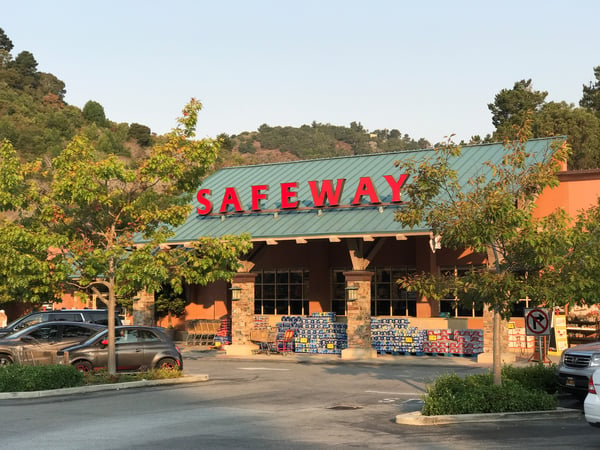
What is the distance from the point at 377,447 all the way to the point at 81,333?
17.6 m

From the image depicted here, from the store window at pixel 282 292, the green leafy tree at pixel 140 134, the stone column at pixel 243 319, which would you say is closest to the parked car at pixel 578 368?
the stone column at pixel 243 319

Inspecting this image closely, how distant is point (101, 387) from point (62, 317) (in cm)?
1236

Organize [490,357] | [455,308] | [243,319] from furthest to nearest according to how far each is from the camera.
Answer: [243,319] → [455,308] → [490,357]

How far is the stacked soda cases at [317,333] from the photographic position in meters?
34.1

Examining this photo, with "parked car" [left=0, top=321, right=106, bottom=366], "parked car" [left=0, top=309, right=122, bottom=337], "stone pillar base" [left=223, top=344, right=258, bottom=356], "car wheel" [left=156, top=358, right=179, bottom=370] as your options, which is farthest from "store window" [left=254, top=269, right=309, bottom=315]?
"car wheel" [left=156, top=358, right=179, bottom=370]

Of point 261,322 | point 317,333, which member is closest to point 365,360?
point 317,333

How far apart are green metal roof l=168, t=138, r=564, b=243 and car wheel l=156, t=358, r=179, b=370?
8.74 metres

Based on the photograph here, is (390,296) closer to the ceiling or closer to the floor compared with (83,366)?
closer to the ceiling

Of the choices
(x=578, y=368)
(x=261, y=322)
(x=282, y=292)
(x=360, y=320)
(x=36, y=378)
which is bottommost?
(x=36, y=378)

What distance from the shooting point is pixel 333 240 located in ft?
105

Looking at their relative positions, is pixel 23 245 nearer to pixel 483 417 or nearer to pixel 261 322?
pixel 483 417

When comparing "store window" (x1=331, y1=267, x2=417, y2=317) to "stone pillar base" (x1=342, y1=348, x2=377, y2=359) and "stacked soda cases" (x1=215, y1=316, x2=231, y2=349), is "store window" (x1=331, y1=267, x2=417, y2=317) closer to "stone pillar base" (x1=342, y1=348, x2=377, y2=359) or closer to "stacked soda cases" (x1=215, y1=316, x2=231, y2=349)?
"stone pillar base" (x1=342, y1=348, x2=377, y2=359)

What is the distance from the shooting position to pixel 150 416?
1683 centimetres

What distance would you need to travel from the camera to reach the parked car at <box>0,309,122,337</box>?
33.1 meters
